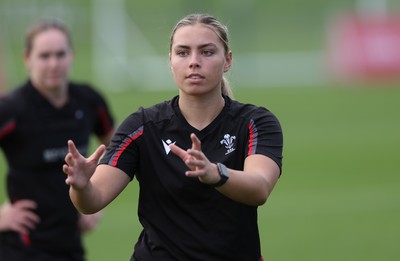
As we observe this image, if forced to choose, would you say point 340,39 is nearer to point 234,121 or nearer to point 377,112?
point 377,112

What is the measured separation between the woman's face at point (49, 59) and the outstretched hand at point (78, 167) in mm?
2832

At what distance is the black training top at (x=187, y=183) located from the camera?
5.12 metres

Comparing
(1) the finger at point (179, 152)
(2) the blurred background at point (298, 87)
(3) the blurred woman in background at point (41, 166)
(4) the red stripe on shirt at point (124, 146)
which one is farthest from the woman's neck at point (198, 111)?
(2) the blurred background at point (298, 87)

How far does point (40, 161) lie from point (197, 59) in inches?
108

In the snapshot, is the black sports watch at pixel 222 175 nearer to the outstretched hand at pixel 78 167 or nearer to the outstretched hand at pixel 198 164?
the outstretched hand at pixel 198 164

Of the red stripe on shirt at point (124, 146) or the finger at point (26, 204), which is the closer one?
the red stripe on shirt at point (124, 146)

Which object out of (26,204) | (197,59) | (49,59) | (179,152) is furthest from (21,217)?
(179,152)

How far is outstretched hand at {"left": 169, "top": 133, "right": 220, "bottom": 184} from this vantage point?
181 inches

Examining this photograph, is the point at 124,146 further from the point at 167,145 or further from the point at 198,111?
the point at 198,111

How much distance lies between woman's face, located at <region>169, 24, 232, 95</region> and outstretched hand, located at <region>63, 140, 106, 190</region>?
1.84 ft

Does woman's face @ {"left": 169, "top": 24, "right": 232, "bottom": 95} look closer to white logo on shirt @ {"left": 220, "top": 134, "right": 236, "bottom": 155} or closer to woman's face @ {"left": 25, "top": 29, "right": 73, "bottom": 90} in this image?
white logo on shirt @ {"left": 220, "top": 134, "right": 236, "bottom": 155}

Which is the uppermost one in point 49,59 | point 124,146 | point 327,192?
point 49,59

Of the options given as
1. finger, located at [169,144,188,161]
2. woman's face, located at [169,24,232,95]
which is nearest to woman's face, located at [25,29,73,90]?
woman's face, located at [169,24,232,95]

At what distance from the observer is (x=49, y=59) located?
773 centimetres
